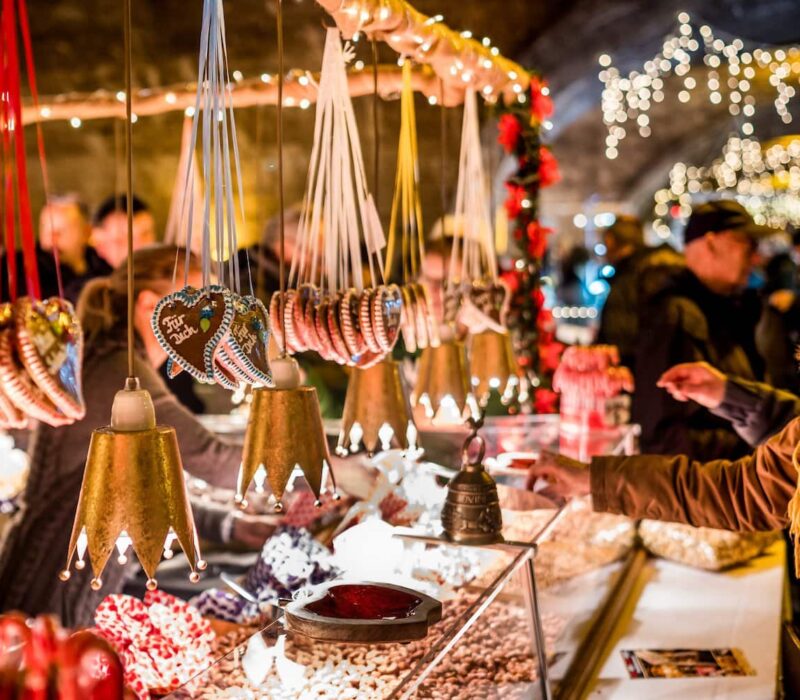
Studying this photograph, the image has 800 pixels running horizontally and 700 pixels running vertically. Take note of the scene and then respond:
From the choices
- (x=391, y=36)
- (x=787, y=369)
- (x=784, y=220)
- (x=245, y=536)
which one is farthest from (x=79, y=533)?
(x=784, y=220)

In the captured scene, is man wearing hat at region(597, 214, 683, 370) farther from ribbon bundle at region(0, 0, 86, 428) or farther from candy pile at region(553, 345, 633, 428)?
ribbon bundle at region(0, 0, 86, 428)

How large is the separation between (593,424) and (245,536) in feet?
5.05

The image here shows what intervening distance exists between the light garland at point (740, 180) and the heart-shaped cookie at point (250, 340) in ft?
50.2

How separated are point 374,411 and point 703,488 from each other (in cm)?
94

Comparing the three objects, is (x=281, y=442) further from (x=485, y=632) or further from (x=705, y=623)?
(x=705, y=623)

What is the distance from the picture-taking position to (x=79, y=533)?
1288mm

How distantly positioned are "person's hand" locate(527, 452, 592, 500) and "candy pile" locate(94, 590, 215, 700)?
3.19ft

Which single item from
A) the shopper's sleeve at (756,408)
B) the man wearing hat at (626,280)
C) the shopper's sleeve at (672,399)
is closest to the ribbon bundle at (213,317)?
the shopper's sleeve at (756,408)

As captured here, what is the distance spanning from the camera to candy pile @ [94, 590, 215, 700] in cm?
194

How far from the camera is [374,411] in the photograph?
2025 millimetres

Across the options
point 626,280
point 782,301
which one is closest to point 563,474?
point 626,280

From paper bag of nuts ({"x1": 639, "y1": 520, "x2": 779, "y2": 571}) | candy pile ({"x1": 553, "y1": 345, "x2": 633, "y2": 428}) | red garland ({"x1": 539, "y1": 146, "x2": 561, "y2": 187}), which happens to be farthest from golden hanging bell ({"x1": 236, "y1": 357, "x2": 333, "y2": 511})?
red garland ({"x1": 539, "y1": 146, "x2": 561, "y2": 187})

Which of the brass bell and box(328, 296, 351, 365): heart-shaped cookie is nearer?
box(328, 296, 351, 365): heart-shaped cookie

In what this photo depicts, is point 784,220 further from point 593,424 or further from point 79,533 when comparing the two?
point 79,533
